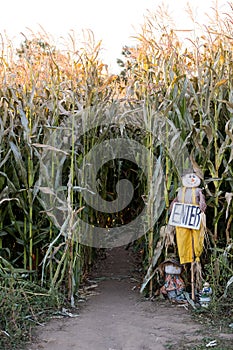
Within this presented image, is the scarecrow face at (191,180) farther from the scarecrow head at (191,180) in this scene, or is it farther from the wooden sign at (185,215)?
the wooden sign at (185,215)

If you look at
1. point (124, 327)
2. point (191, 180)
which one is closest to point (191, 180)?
point (191, 180)

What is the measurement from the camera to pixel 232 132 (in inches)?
165

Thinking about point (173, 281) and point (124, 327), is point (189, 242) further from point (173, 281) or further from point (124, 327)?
point (124, 327)

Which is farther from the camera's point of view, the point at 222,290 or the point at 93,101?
the point at 93,101

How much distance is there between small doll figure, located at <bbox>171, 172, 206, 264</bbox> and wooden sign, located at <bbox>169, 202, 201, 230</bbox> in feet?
0.12

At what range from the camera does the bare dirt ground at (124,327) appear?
3.36 m

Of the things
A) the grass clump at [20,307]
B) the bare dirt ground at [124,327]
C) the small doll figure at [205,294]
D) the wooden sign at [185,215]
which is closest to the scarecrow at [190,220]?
the wooden sign at [185,215]

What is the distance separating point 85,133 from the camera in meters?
4.53

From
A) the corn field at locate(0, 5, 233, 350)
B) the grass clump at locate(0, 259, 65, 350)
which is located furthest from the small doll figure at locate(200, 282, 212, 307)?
the grass clump at locate(0, 259, 65, 350)

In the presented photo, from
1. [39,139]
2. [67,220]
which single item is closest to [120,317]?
[67,220]

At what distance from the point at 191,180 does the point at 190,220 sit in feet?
1.01

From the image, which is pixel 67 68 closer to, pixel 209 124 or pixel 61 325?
pixel 209 124

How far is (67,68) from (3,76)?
0.55m

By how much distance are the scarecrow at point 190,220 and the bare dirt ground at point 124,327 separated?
0.42 m
